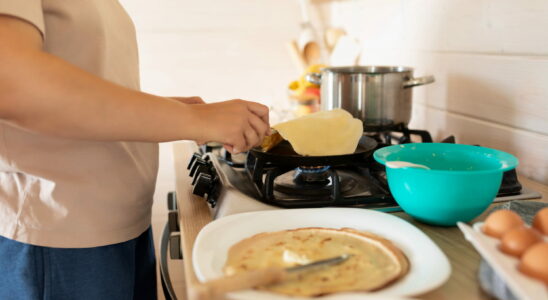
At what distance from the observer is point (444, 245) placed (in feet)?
2.03

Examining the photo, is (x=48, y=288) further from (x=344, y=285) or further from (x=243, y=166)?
(x=344, y=285)

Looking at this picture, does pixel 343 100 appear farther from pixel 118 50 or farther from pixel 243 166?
pixel 118 50

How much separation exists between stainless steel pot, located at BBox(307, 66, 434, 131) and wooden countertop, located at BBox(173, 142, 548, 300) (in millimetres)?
275

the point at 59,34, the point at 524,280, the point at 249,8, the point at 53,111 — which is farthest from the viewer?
the point at 249,8

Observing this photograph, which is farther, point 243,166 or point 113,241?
point 243,166

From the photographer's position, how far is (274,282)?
472mm

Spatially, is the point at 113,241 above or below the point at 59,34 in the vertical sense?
below

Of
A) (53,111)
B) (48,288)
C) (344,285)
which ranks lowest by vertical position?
(48,288)

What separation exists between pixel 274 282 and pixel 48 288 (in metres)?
0.46

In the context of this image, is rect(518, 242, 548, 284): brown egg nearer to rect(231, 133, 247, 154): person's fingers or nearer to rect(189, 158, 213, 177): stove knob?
rect(231, 133, 247, 154): person's fingers

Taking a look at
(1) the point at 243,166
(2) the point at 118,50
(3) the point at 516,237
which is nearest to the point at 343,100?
(1) the point at 243,166

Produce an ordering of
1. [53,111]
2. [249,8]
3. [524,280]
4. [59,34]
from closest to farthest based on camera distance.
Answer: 1. [524,280]
2. [53,111]
3. [59,34]
4. [249,8]

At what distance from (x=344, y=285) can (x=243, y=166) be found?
0.48 m

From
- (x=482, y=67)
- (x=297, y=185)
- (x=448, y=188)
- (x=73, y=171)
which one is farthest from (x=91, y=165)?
(x=482, y=67)
